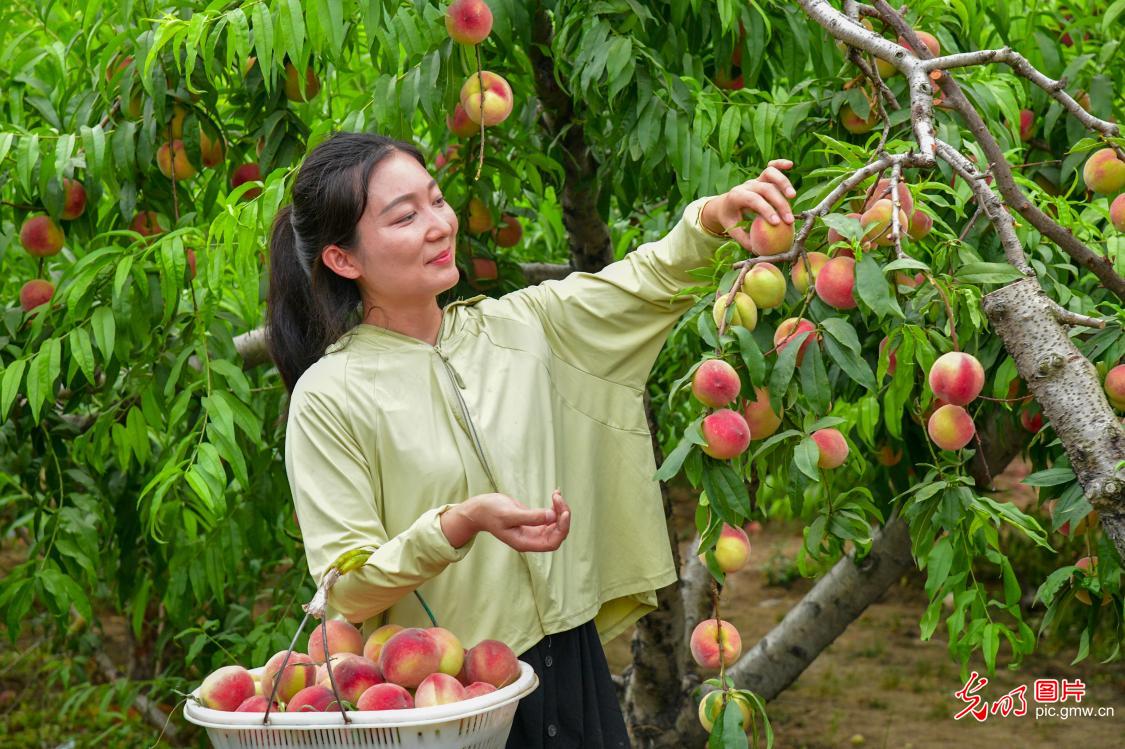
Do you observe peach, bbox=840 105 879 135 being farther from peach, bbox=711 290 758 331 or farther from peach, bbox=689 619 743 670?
peach, bbox=689 619 743 670

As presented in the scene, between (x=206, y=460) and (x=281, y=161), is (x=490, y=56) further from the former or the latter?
(x=206, y=460)

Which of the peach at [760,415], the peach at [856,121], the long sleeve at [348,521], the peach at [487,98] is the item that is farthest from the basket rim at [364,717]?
the peach at [856,121]

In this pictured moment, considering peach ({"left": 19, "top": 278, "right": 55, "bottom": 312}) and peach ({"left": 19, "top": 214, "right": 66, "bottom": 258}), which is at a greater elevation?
peach ({"left": 19, "top": 214, "right": 66, "bottom": 258})

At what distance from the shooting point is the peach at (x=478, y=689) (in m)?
1.55

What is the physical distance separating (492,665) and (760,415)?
1.59 ft

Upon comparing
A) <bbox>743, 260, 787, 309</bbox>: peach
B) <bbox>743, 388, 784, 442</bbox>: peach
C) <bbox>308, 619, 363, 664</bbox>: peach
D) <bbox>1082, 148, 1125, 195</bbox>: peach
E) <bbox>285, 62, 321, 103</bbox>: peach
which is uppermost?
<bbox>285, 62, 321, 103</bbox>: peach

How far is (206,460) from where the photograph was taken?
7.66 feet

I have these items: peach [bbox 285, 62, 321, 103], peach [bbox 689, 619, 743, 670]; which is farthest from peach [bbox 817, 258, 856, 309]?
peach [bbox 285, 62, 321, 103]

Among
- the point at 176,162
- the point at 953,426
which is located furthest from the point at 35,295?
the point at 953,426

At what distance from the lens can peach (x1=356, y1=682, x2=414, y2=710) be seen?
4.97 feet

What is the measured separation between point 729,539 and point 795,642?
1868mm

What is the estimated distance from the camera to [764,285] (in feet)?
5.39

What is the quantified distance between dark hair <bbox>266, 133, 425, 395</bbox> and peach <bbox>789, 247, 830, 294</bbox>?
65 centimetres

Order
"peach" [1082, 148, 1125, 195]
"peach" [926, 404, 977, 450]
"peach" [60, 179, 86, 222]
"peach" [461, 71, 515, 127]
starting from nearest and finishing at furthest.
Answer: "peach" [926, 404, 977, 450] < "peach" [1082, 148, 1125, 195] < "peach" [461, 71, 515, 127] < "peach" [60, 179, 86, 222]
